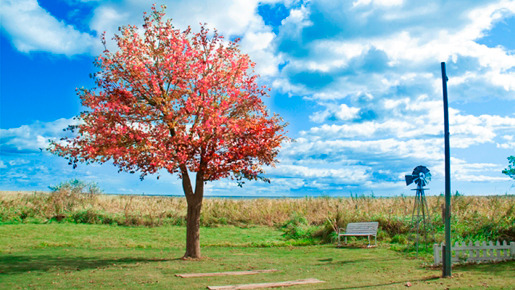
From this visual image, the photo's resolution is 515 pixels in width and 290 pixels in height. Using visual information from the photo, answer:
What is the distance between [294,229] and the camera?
20156 mm

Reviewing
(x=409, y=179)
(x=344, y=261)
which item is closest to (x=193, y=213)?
(x=344, y=261)

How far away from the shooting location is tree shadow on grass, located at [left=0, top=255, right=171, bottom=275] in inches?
444

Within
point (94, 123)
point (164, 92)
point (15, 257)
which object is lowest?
point (15, 257)

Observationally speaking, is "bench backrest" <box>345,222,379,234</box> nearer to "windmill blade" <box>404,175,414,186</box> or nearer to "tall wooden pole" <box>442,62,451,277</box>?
"windmill blade" <box>404,175,414,186</box>

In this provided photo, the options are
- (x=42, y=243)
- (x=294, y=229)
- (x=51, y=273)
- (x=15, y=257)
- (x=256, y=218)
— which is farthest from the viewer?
(x=256, y=218)

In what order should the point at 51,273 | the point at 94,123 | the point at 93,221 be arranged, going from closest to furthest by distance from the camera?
the point at 51,273 < the point at 94,123 < the point at 93,221

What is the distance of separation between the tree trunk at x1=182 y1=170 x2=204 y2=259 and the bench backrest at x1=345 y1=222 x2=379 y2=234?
21.5ft

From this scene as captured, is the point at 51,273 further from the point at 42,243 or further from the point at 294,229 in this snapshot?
the point at 294,229

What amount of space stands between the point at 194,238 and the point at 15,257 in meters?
5.40

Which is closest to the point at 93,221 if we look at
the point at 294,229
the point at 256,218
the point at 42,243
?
the point at 42,243

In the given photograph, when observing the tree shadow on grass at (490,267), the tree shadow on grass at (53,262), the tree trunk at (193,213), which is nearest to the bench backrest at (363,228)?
the tree shadow on grass at (490,267)

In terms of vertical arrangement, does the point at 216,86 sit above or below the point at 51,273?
above

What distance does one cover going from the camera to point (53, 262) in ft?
40.8

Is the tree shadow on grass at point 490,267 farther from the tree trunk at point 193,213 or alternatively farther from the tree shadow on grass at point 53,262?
the tree shadow on grass at point 53,262
